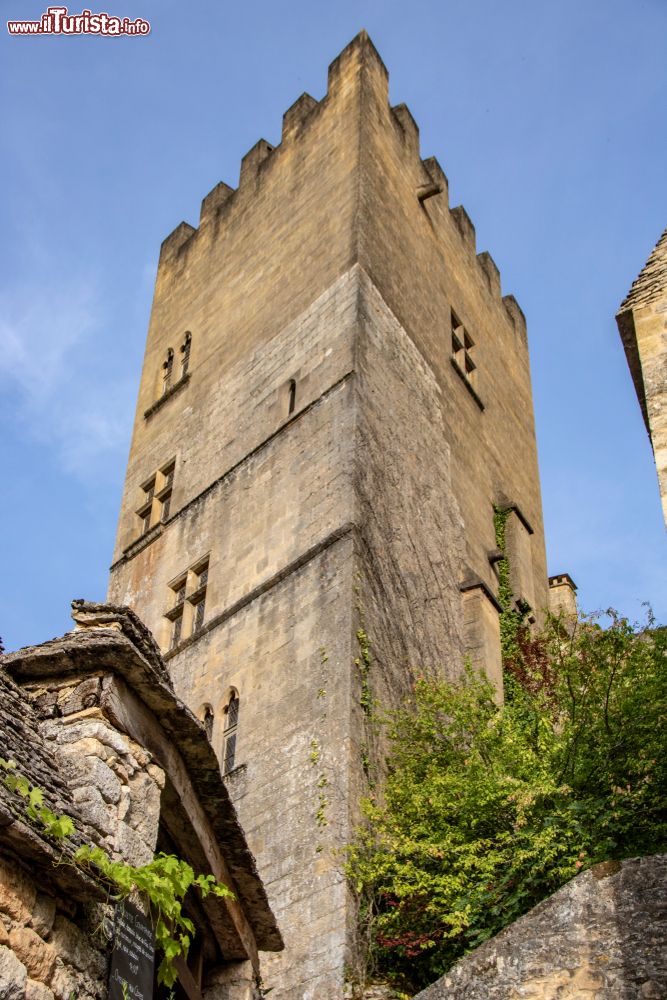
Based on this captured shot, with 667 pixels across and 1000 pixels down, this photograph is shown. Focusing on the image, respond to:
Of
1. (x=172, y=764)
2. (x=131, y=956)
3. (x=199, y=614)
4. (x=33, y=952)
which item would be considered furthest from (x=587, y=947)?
(x=199, y=614)

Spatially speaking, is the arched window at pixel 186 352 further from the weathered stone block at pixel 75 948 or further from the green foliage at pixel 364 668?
the weathered stone block at pixel 75 948

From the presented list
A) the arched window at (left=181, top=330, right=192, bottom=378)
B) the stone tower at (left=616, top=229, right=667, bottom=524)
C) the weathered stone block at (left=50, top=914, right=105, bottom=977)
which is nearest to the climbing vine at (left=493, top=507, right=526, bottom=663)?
the arched window at (left=181, top=330, right=192, bottom=378)

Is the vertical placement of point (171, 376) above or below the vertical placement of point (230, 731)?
above

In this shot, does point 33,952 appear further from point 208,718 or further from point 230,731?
point 208,718

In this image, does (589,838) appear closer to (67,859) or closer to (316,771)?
(316,771)

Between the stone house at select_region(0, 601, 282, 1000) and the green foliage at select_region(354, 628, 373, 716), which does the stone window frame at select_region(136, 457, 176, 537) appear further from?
the stone house at select_region(0, 601, 282, 1000)

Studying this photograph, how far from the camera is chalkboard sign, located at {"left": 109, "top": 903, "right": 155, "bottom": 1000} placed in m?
6.34

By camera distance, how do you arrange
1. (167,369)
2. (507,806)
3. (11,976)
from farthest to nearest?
(167,369), (507,806), (11,976)

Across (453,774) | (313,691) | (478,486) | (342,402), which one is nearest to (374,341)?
(342,402)

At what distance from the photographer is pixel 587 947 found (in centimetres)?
984

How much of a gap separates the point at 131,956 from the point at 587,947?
4582 millimetres

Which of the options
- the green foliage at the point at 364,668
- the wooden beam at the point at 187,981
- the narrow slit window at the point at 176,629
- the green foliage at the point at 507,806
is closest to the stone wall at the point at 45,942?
the wooden beam at the point at 187,981

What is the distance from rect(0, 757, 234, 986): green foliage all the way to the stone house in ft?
0.20

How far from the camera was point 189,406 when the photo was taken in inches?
933
